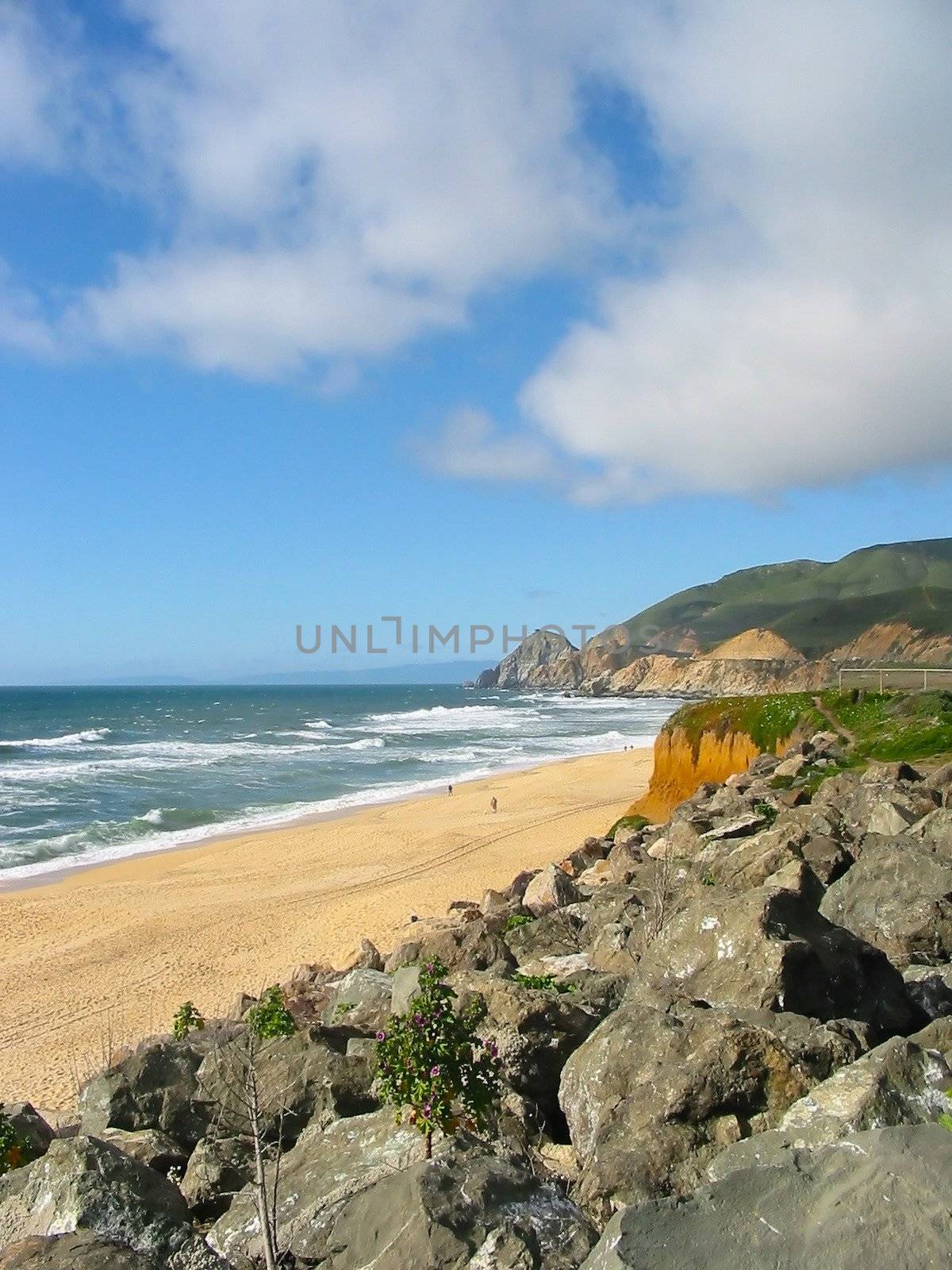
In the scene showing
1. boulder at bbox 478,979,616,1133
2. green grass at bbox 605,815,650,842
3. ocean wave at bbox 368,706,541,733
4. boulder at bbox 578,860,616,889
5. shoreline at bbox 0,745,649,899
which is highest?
boulder at bbox 478,979,616,1133

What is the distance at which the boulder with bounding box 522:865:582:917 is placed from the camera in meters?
13.3

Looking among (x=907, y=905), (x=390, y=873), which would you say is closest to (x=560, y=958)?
(x=907, y=905)

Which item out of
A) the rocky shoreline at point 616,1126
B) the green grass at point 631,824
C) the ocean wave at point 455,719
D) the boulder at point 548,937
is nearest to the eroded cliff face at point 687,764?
the green grass at point 631,824

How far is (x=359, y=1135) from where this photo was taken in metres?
5.43

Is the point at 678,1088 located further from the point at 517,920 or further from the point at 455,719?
the point at 455,719

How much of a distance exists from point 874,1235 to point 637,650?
187 m

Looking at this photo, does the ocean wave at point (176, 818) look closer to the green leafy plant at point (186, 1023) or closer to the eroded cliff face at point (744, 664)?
the green leafy plant at point (186, 1023)

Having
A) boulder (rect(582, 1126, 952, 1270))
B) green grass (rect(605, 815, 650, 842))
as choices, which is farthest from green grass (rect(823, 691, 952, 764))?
boulder (rect(582, 1126, 952, 1270))

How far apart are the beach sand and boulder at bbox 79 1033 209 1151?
484 cm

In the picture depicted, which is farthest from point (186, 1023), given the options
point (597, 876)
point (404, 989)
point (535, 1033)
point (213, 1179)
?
point (597, 876)

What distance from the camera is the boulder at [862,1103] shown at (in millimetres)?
4211

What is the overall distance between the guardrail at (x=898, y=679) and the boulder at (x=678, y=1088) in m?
22.7

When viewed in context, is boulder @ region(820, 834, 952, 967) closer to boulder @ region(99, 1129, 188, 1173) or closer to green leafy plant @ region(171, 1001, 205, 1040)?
boulder @ region(99, 1129, 188, 1173)

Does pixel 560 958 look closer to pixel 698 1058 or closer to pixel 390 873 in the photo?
pixel 698 1058
